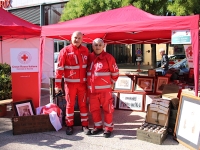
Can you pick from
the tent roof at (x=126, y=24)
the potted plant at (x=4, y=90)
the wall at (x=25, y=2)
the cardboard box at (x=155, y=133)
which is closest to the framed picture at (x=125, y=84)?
the tent roof at (x=126, y=24)

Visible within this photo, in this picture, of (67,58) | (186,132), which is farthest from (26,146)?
(186,132)

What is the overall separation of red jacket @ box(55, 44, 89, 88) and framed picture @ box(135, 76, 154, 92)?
238cm

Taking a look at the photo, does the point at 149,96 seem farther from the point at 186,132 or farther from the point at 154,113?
the point at 186,132

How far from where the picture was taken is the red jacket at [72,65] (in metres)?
4.25

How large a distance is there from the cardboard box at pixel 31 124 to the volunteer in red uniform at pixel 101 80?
0.99 m

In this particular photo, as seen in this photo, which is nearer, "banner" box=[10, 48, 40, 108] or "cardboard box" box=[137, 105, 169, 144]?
"cardboard box" box=[137, 105, 169, 144]

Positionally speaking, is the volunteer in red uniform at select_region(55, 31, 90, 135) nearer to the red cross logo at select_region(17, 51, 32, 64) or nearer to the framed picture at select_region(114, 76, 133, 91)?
the red cross logo at select_region(17, 51, 32, 64)

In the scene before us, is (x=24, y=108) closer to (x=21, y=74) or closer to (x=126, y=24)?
(x=21, y=74)

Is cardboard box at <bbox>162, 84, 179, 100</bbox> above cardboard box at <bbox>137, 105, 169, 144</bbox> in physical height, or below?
above

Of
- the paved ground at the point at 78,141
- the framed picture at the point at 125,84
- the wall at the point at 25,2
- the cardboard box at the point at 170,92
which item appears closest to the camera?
the paved ground at the point at 78,141

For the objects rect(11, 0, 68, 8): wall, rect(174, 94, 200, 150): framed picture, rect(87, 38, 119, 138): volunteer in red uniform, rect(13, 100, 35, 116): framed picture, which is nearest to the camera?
rect(174, 94, 200, 150): framed picture

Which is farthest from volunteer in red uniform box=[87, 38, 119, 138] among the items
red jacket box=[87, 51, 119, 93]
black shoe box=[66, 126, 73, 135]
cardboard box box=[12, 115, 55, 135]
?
cardboard box box=[12, 115, 55, 135]

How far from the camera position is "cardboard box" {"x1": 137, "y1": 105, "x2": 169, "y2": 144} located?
395 cm

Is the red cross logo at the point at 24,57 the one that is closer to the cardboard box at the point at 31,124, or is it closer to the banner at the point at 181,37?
the cardboard box at the point at 31,124
